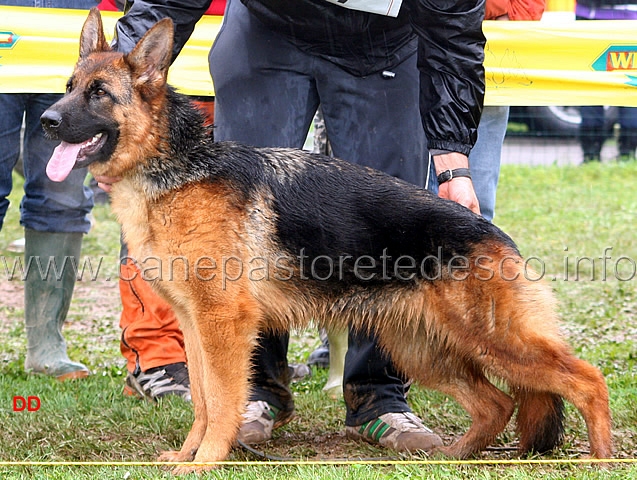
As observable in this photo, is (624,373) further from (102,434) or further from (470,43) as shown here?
(102,434)

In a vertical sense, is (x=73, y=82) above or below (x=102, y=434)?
above

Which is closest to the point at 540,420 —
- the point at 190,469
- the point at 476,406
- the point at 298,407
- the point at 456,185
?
the point at 476,406

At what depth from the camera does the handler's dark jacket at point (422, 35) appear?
3.56 m

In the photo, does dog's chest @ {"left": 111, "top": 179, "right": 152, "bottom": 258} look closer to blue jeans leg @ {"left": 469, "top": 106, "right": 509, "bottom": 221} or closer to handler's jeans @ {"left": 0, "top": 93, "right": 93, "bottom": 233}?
handler's jeans @ {"left": 0, "top": 93, "right": 93, "bottom": 233}

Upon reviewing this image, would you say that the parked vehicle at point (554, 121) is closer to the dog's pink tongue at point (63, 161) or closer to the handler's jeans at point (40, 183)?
the handler's jeans at point (40, 183)

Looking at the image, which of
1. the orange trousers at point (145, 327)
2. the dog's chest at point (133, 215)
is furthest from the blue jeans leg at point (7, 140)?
the dog's chest at point (133, 215)

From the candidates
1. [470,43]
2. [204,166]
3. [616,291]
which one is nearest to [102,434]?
[204,166]

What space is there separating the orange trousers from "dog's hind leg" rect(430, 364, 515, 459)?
160cm

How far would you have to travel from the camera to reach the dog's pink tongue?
313 centimetres

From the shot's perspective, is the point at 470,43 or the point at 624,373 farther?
the point at 624,373

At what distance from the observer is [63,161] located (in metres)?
3.15

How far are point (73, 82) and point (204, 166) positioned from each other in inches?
23.9

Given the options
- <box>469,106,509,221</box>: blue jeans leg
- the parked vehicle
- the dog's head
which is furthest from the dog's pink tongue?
the parked vehicle

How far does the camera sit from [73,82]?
328 cm
